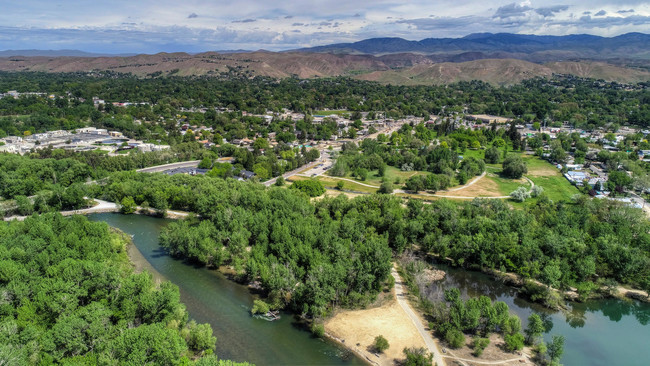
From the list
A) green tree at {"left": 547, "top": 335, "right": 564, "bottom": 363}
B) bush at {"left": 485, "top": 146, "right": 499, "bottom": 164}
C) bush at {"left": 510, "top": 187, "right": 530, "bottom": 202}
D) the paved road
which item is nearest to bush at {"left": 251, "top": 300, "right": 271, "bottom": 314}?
green tree at {"left": 547, "top": 335, "right": 564, "bottom": 363}

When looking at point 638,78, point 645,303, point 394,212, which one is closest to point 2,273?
point 394,212

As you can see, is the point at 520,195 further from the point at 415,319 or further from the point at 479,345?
the point at 479,345

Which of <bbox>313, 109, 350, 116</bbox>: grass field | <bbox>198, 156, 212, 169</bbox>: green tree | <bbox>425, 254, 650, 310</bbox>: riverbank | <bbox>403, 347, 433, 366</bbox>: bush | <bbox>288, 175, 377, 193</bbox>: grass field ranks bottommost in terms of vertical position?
<bbox>425, 254, 650, 310</bbox>: riverbank

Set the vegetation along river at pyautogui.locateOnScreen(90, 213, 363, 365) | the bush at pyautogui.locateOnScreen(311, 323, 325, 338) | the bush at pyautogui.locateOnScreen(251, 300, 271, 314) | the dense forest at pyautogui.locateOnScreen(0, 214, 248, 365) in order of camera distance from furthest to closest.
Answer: the bush at pyautogui.locateOnScreen(251, 300, 271, 314) < the bush at pyautogui.locateOnScreen(311, 323, 325, 338) < the vegetation along river at pyautogui.locateOnScreen(90, 213, 363, 365) < the dense forest at pyautogui.locateOnScreen(0, 214, 248, 365)

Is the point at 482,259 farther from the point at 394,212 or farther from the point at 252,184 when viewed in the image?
the point at 252,184

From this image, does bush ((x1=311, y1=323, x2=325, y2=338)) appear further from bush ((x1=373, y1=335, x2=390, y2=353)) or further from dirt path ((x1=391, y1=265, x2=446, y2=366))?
dirt path ((x1=391, y1=265, x2=446, y2=366))

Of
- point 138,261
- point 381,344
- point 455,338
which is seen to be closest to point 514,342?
point 455,338
